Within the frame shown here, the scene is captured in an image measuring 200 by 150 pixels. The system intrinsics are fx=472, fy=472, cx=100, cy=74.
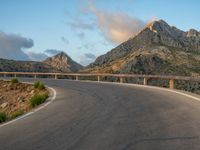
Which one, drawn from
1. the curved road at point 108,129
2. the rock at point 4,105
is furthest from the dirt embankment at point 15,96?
the curved road at point 108,129

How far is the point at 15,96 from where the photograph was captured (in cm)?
3559

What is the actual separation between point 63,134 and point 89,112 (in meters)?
4.52

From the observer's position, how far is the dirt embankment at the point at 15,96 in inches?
1169

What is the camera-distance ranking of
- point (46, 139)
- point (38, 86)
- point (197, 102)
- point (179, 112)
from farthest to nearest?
point (38, 86), point (197, 102), point (179, 112), point (46, 139)

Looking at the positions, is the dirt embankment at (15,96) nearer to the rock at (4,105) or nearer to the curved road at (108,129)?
the rock at (4,105)

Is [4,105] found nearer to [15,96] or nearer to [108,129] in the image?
[15,96]

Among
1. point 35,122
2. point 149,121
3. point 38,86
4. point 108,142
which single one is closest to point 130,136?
point 108,142

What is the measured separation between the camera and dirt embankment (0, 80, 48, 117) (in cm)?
2970

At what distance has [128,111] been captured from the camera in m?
15.7

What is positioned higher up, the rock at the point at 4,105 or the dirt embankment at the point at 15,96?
the dirt embankment at the point at 15,96

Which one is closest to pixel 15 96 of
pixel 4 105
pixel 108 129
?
pixel 4 105

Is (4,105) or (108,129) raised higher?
(108,129)

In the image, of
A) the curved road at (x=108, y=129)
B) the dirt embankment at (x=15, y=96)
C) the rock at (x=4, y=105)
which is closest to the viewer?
the curved road at (x=108, y=129)

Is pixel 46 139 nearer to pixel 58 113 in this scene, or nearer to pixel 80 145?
pixel 80 145
